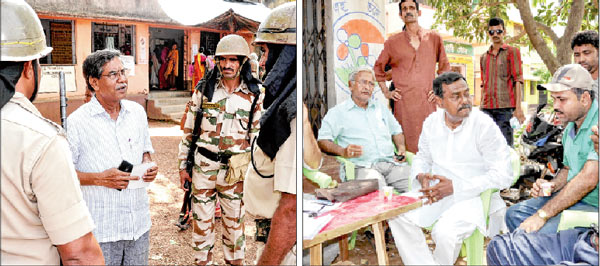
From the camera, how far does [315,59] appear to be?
216 centimetres

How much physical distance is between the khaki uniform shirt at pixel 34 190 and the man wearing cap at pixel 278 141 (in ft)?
3.03

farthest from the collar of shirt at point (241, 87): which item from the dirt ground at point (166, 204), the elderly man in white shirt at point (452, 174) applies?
the elderly man in white shirt at point (452, 174)

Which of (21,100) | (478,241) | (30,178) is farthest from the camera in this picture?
(478,241)

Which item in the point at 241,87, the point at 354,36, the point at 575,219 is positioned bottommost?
the point at 575,219

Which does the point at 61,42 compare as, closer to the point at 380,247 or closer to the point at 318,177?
the point at 318,177

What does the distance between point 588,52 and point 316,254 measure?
1488 mm

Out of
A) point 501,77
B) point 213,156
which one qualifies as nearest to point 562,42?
point 501,77

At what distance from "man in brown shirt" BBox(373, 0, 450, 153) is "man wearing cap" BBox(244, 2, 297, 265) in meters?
0.43

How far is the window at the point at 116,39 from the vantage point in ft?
7.12

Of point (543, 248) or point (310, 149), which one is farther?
point (310, 149)

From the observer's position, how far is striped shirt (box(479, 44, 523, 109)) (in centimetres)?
212

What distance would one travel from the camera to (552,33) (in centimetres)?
208

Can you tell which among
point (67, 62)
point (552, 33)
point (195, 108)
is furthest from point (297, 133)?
point (552, 33)

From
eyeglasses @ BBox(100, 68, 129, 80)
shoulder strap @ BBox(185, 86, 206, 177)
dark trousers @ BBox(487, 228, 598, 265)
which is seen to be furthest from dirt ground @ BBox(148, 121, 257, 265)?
dark trousers @ BBox(487, 228, 598, 265)
